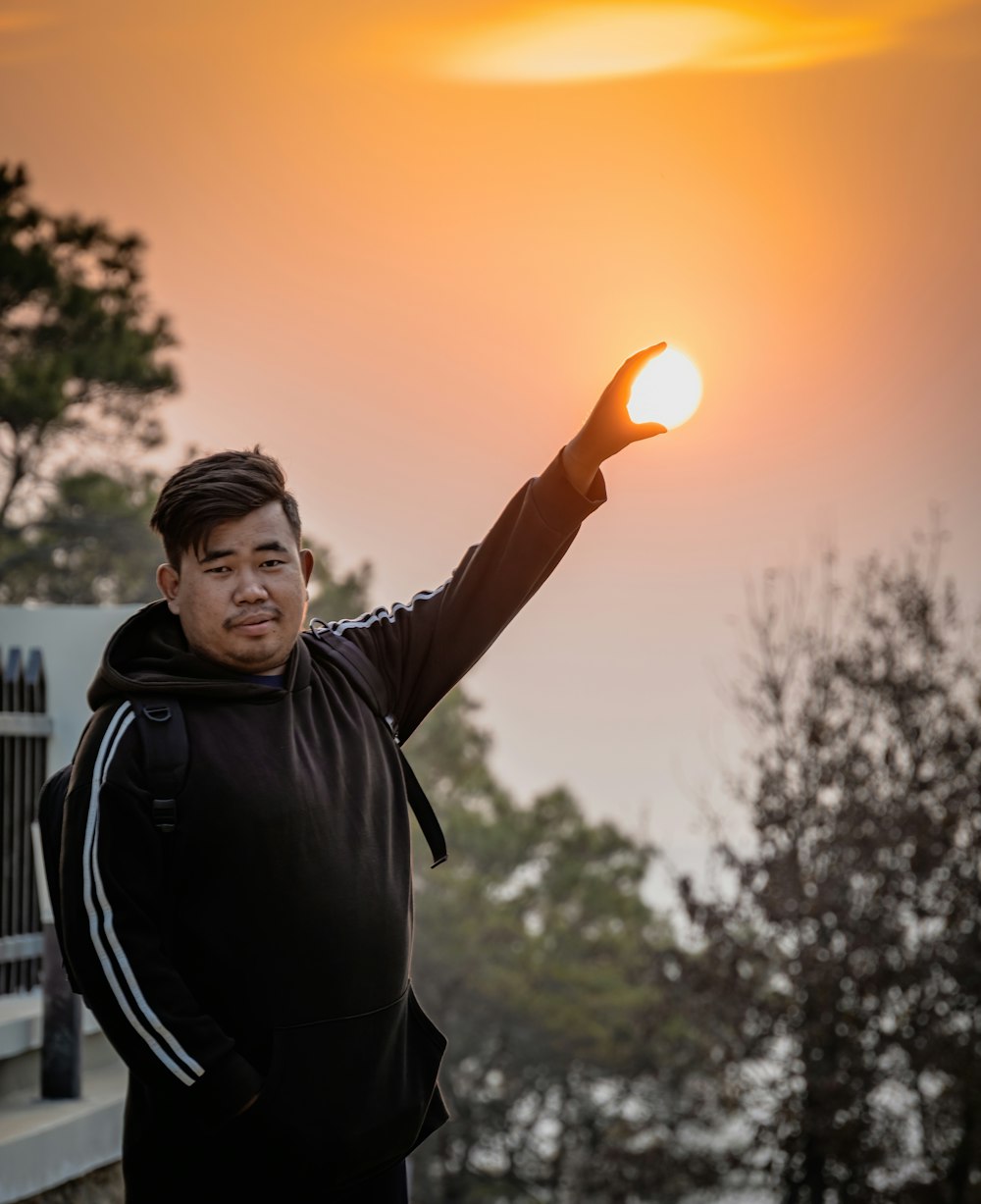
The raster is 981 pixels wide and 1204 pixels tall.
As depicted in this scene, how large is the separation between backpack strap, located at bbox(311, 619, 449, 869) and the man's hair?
26 centimetres

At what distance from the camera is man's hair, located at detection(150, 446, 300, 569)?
2.16 metres

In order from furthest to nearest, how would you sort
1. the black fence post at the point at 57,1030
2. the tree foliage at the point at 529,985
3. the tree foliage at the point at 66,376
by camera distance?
Result: the tree foliage at the point at 529,985, the tree foliage at the point at 66,376, the black fence post at the point at 57,1030

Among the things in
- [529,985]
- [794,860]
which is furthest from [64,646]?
[529,985]

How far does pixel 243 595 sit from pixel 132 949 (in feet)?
1.73

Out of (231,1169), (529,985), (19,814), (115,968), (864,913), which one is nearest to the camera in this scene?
(115,968)

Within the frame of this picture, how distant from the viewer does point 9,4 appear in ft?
39.3

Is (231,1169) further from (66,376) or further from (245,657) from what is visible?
(66,376)

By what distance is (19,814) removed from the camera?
473 centimetres

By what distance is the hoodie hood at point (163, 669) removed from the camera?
206 centimetres

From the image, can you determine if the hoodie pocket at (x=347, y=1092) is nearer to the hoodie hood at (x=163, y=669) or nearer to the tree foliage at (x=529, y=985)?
the hoodie hood at (x=163, y=669)

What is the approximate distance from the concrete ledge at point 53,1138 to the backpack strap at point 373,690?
1.97m

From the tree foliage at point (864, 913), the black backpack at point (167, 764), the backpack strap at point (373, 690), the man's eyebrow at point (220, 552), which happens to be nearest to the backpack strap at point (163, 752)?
the black backpack at point (167, 764)

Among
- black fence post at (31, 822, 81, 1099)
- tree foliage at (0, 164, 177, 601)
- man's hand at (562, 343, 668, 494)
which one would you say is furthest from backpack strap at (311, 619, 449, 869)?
tree foliage at (0, 164, 177, 601)

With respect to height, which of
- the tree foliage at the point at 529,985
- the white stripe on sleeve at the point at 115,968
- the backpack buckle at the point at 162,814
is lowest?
the tree foliage at the point at 529,985
